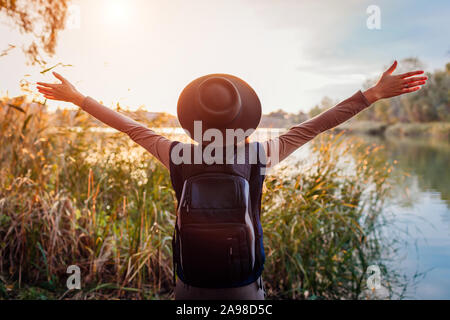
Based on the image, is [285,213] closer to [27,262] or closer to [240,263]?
[240,263]

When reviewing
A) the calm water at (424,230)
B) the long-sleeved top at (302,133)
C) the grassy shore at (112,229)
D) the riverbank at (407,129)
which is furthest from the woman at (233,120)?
the riverbank at (407,129)

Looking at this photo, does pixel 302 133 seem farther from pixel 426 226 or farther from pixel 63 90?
pixel 426 226

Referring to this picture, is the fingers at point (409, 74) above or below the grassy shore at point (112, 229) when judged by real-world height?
above

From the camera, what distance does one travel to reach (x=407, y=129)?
26.2 metres

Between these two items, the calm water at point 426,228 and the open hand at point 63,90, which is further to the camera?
the calm water at point 426,228

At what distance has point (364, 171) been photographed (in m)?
3.76

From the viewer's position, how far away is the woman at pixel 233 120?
1.11 metres

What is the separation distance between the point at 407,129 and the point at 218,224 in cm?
2871

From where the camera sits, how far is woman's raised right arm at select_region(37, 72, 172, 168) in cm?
123

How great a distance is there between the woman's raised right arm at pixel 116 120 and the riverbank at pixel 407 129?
2164 cm

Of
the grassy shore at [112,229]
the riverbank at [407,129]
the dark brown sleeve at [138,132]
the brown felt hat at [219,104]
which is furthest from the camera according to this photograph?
the riverbank at [407,129]

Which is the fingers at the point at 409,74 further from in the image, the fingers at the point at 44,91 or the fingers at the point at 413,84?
the fingers at the point at 44,91

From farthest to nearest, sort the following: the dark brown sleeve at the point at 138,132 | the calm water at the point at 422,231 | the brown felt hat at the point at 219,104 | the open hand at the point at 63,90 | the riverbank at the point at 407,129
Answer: the riverbank at the point at 407,129 → the calm water at the point at 422,231 → the open hand at the point at 63,90 → the dark brown sleeve at the point at 138,132 → the brown felt hat at the point at 219,104
